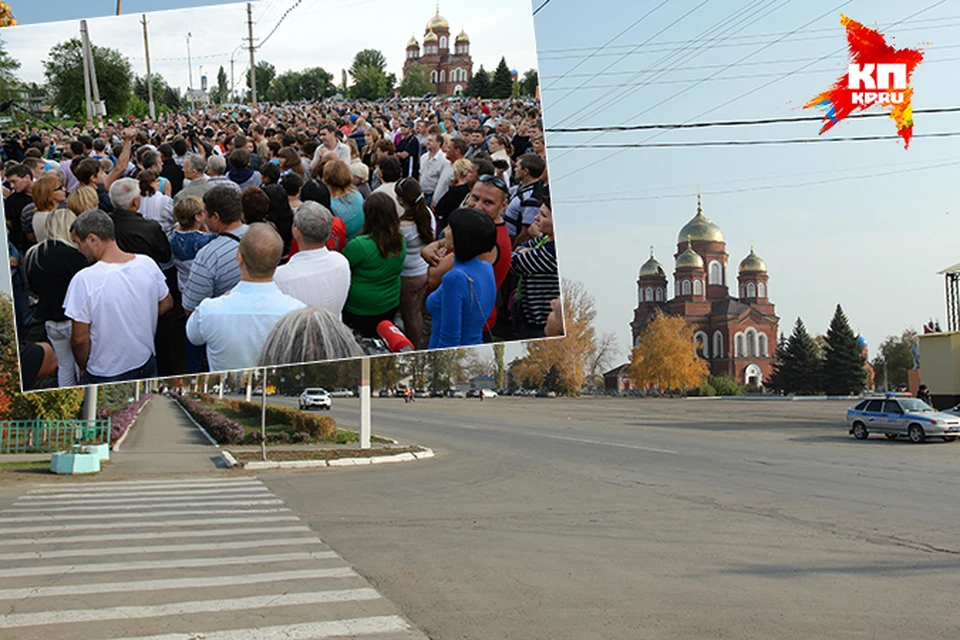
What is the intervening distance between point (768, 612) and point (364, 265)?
4.87m

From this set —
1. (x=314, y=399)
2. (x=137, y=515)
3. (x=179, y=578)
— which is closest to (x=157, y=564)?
(x=179, y=578)

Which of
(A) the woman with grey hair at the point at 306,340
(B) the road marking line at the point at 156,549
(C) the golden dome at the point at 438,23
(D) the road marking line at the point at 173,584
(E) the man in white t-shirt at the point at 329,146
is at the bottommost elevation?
(B) the road marking line at the point at 156,549

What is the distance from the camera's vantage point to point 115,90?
17.3 ft

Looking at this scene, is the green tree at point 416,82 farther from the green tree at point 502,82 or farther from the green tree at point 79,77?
the green tree at point 79,77

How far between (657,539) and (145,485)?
11645mm

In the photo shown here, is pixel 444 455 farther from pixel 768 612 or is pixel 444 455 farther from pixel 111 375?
pixel 111 375

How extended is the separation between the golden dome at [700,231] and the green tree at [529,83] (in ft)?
286

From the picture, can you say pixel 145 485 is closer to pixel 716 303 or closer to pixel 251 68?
pixel 251 68

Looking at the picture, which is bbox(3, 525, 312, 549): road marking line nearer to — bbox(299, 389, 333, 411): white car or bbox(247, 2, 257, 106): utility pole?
bbox(247, 2, 257, 106): utility pole

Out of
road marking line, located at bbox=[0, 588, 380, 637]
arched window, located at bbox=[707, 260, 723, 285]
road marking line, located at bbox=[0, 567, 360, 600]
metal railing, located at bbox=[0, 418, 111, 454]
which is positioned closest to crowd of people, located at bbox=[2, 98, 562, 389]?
road marking line, located at bbox=[0, 588, 380, 637]

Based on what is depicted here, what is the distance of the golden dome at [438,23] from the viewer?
484 centimetres

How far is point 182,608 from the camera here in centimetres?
778

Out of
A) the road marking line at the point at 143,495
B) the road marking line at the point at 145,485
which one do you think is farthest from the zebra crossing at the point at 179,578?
the road marking line at the point at 145,485

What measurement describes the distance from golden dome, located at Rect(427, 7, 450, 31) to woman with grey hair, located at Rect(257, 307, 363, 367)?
168 centimetres
